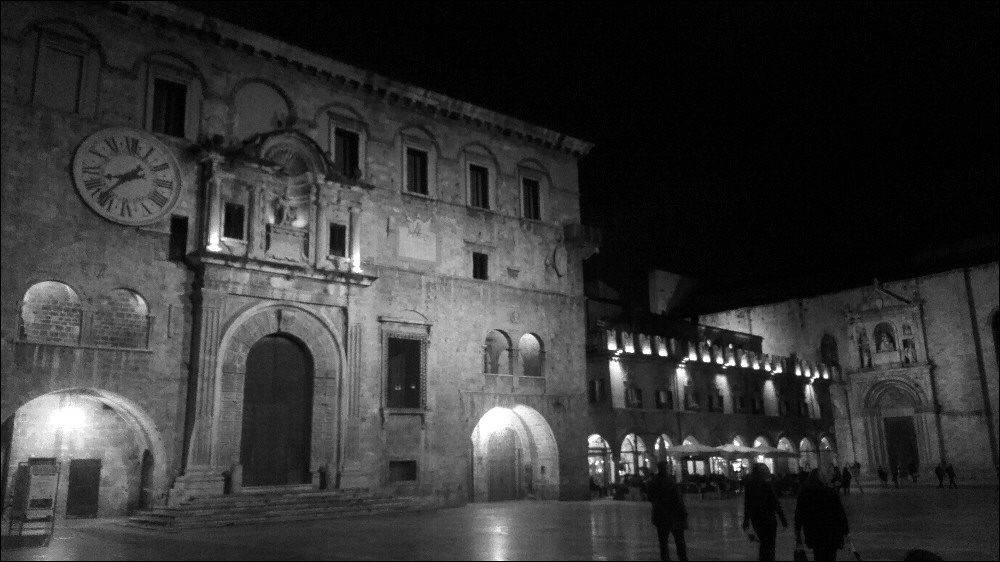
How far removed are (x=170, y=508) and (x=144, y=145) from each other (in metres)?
10.2

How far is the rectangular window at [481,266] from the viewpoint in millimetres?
30016

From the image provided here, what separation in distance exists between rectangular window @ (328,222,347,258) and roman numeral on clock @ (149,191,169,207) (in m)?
5.32

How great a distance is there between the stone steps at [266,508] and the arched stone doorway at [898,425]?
3911 centimetres

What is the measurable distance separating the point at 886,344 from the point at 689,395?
17859 millimetres

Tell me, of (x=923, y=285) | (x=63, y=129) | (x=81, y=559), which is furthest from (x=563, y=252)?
(x=923, y=285)

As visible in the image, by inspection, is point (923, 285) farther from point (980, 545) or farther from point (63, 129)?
point (63, 129)

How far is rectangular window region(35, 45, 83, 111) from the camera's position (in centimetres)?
2116

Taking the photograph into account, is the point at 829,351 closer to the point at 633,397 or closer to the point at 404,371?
the point at 633,397

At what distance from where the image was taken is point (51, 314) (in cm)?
2058

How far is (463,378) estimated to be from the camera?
28375 mm

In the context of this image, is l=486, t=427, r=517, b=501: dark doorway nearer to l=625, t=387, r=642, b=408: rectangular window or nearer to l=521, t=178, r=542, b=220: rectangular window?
l=521, t=178, r=542, b=220: rectangular window

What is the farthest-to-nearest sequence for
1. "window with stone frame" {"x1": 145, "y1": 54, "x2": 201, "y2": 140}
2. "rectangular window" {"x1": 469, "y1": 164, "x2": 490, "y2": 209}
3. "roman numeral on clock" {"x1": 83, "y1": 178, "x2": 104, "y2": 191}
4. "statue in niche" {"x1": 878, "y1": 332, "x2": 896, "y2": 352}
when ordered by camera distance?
"statue in niche" {"x1": 878, "y1": 332, "x2": 896, "y2": 352}
"rectangular window" {"x1": 469, "y1": 164, "x2": 490, "y2": 209}
"window with stone frame" {"x1": 145, "y1": 54, "x2": 201, "y2": 140}
"roman numeral on clock" {"x1": 83, "y1": 178, "x2": 104, "y2": 191}

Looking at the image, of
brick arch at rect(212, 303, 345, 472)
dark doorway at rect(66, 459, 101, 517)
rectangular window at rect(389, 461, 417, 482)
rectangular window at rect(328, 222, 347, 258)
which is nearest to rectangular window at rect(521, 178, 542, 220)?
rectangular window at rect(328, 222, 347, 258)

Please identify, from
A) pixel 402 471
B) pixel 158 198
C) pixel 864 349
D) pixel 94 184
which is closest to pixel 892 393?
pixel 864 349
